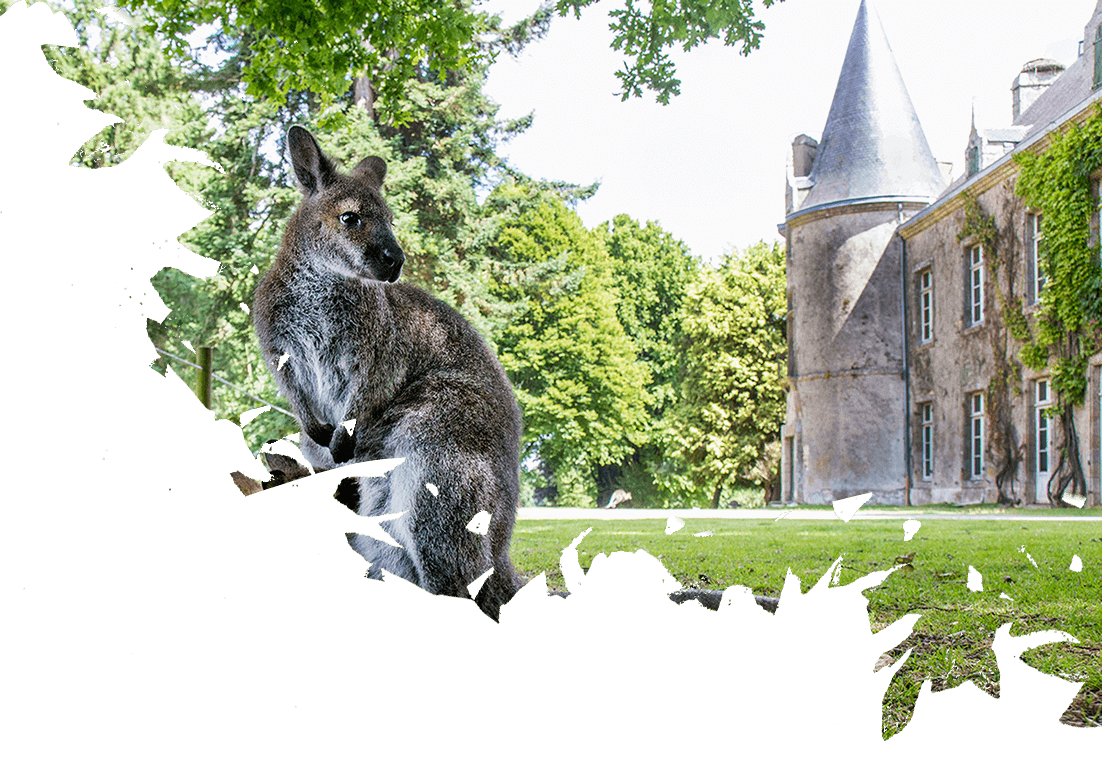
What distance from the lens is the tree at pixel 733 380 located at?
150 feet

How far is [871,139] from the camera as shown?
34938 millimetres

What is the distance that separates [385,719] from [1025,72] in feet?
125

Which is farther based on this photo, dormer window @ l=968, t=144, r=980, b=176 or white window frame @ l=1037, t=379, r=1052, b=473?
dormer window @ l=968, t=144, r=980, b=176

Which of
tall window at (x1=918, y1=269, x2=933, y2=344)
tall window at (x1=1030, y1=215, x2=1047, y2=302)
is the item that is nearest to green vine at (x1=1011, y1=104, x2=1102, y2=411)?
tall window at (x1=1030, y1=215, x2=1047, y2=302)

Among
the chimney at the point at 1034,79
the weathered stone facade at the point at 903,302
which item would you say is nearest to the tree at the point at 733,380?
the weathered stone facade at the point at 903,302

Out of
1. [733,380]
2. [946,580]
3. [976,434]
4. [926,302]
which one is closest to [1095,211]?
[976,434]

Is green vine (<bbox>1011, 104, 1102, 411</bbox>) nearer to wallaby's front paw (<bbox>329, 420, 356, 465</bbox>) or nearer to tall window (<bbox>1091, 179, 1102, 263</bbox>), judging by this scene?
tall window (<bbox>1091, 179, 1102, 263</bbox>)

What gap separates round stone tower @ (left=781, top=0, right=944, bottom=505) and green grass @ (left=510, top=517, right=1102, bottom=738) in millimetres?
20291

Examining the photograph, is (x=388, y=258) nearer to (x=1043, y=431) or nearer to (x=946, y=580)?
(x=946, y=580)

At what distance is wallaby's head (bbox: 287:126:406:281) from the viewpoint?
298 cm

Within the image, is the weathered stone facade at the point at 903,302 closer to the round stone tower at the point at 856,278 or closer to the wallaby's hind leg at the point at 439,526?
the round stone tower at the point at 856,278

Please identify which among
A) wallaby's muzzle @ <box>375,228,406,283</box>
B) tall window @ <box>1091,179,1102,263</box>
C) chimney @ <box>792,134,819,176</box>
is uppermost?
chimney @ <box>792,134,819,176</box>

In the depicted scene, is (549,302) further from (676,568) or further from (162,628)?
(162,628)

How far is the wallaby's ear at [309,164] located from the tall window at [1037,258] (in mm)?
26764
